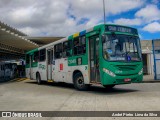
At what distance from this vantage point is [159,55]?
838 inches

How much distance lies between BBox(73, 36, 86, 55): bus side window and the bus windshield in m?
1.75

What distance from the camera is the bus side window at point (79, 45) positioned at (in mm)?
13781

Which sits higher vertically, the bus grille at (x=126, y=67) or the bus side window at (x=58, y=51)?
the bus side window at (x=58, y=51)

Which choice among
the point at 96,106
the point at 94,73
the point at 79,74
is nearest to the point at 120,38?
the point at 94,73

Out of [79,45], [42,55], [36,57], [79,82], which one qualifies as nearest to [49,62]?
[42,55]

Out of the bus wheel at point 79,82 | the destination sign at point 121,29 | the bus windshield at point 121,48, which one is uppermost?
the destination sign at point 121,29

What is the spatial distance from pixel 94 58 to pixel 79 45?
5.23 ft

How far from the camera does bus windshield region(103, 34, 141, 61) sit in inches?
480

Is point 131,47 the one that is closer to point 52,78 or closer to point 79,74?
point 79,74

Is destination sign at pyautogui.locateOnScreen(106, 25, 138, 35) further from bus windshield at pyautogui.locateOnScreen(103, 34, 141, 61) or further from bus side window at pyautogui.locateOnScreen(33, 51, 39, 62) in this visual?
bus side window at pyautogui.locateOnScreen(33, 51, 39, 62)

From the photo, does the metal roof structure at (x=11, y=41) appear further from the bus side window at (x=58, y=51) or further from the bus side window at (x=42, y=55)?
the bus side window at (x=58, y=51)

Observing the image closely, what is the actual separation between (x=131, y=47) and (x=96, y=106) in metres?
4.85

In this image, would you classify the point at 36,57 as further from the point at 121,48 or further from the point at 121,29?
the point at 121,48

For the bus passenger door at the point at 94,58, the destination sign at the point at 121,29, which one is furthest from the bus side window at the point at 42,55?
the destination sign at the point at 121,29
